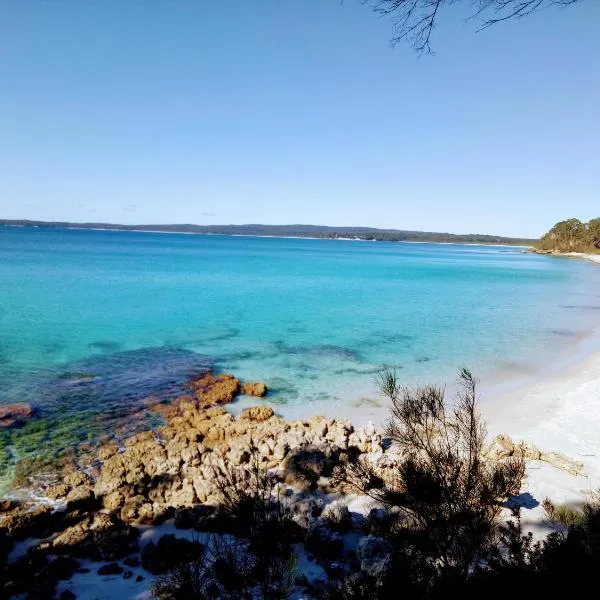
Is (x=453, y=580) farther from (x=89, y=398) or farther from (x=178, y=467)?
(x=89, y=398)

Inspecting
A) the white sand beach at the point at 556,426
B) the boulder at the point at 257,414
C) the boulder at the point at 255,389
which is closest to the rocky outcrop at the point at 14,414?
the boulder at the point at 257,414

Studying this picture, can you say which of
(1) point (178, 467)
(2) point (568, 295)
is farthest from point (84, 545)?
(2) point (568, 295)

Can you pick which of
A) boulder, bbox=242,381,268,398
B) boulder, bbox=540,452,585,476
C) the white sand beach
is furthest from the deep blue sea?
boulder, bbox=540,452,585,476

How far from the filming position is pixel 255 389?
1340cm

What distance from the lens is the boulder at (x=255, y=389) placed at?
13284 millimetres

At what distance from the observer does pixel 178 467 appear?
27.0ft

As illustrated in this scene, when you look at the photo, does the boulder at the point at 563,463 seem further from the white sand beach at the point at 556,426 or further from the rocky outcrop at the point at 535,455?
the white sand beach at the point at 556,426

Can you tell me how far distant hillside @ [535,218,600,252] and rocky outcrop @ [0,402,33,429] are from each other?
12816 centimetres

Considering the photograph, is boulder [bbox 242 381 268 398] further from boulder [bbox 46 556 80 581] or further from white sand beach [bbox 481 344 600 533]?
boulder [bbox 46 556 80 581]

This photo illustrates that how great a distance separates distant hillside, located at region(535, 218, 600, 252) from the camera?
109438 millimetres

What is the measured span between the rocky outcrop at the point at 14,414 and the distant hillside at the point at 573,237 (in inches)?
5046

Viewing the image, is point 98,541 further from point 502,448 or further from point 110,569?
point 502,448

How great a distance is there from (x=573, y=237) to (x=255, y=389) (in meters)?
131

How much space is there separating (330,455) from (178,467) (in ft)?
9.79
